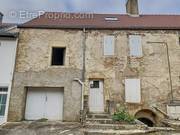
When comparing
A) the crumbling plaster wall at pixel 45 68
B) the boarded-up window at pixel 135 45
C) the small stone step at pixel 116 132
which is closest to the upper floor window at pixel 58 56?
the crumbling plaster wall at pixel 45 68

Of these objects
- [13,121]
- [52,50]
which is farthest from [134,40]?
[13,121]

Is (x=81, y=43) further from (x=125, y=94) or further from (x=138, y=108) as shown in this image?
(x=138, y=108)

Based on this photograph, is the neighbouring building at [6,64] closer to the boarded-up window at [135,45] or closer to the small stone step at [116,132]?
the small stone step at [116,132]

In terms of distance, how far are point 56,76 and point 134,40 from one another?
18.7ft

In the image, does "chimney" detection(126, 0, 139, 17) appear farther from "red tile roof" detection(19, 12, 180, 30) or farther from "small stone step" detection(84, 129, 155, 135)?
"small stone step" detection(84, 129, 155, 135)

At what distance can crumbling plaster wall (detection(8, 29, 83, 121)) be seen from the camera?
38.5ft

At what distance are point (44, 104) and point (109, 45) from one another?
5.71 meters

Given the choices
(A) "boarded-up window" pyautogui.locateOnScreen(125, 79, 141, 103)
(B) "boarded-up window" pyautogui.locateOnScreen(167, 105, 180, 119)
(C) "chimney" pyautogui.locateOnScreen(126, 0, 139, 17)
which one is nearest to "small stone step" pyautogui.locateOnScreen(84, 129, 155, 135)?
(A) "boarded-up window" pyautogui.locateOnScreen(125, 79, 141, 103)

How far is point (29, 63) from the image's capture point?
12.4 metres

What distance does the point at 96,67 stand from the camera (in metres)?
12.5

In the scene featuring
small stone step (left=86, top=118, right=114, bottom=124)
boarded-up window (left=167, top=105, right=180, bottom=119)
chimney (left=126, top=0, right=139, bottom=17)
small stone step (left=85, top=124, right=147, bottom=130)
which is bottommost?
small stone step (left=85, top=124, right=147, bottom=130)

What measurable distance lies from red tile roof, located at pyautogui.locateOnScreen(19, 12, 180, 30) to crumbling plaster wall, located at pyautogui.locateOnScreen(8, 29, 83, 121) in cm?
69

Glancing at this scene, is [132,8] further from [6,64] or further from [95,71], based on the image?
[6,64]

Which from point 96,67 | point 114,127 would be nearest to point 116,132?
point 114,127
